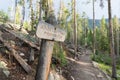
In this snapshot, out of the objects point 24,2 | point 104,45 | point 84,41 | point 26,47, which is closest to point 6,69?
point 26,47

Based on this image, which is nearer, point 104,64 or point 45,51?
point 45,51

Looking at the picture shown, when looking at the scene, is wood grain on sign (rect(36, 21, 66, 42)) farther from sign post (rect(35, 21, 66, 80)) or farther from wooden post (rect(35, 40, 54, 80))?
wooden post (rect(35, 40, 54, 80))

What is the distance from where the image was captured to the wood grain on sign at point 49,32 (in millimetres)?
4438

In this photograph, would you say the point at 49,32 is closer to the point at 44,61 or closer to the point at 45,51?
the point at 45,51

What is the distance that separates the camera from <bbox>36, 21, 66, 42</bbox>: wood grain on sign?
4.44m

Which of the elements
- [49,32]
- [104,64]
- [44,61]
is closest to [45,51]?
[44,61]

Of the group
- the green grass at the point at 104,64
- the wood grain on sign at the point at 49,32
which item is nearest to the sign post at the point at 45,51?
the wood grain on sign at the point at 49,32

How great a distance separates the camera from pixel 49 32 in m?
4.68

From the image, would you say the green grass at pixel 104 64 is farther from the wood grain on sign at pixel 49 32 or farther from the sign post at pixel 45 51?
the sign post at pixel 45 51

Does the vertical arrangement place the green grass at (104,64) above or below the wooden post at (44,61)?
below

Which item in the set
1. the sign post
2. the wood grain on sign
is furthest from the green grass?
the sign post

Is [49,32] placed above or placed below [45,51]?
above

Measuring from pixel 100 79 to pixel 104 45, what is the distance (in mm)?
48778

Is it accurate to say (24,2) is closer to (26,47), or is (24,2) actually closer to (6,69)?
(26,47)
